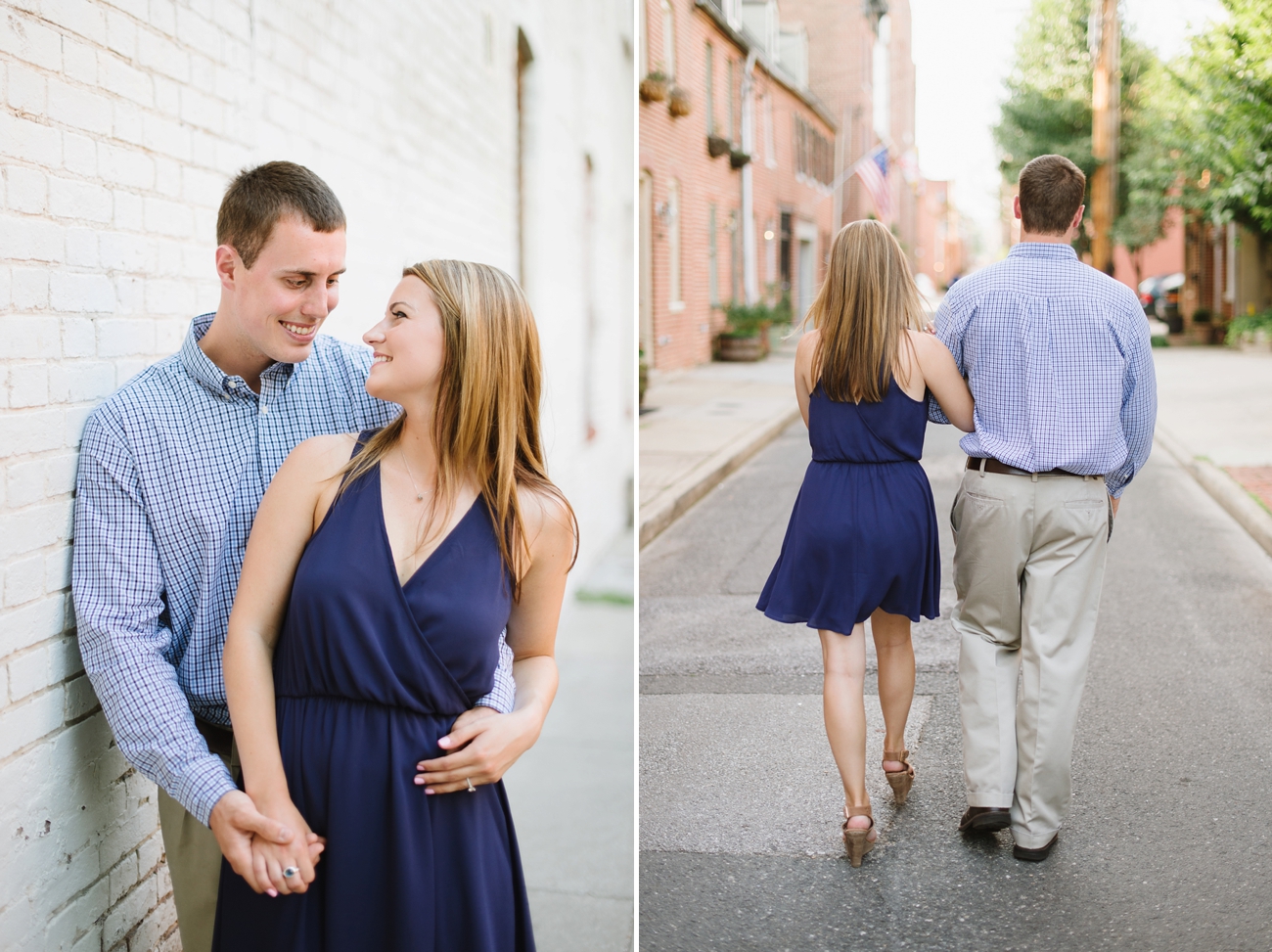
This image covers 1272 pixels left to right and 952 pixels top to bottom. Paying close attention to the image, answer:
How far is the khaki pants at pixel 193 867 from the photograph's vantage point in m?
2.03

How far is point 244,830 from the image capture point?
171cm

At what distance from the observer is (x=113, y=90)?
2186 millimetres

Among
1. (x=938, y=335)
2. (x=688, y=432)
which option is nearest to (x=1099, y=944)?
(x=938, y=335)

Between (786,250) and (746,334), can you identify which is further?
(786,250)

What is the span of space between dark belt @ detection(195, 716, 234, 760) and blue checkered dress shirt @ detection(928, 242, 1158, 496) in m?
1.71

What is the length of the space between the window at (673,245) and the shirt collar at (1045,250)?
6135 millimetres

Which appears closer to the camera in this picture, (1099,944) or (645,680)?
(1099,944)

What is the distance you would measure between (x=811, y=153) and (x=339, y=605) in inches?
358

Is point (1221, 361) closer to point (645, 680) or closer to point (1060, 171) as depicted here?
point (1060, 171)

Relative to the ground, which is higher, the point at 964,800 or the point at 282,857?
the point at 282,857

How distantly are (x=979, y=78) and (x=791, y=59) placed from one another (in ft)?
25.5

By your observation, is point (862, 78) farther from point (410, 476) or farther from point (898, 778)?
point (410, 476)

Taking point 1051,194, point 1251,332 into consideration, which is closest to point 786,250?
point 1251,332

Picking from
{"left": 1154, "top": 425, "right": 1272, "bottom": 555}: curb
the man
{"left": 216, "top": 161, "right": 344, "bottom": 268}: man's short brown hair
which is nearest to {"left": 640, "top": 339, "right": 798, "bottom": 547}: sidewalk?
{"left": 1154, "top": 425, "right": 1272, "bottom": 555}: curb
